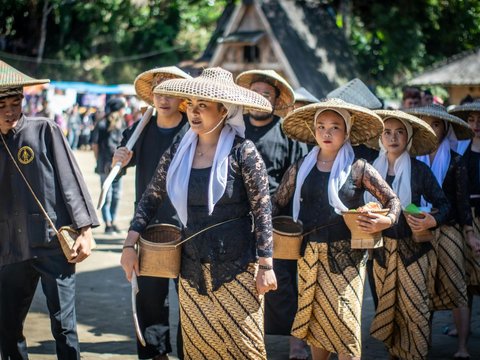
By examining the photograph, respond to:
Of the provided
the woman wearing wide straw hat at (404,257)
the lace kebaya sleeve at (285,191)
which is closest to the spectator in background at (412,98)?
the woman wearing wide straw hat at (404,257)

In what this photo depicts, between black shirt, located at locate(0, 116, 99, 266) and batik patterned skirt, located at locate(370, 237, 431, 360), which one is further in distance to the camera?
batik patterned skirt, located at locate(370, 237, 431, 360)

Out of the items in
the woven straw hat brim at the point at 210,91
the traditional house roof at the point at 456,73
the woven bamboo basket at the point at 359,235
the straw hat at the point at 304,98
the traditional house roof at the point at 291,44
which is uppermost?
the traditional house roof at the point at 291,44

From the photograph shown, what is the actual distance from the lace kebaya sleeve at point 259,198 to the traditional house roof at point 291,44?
2426 centimetres

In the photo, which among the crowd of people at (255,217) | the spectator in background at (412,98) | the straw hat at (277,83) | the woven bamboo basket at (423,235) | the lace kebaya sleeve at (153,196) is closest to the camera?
the crowd of people at (255,217)

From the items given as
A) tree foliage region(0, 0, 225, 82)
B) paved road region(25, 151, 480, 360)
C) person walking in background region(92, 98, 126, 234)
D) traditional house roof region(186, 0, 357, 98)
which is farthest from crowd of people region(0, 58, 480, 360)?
tree foliage region(0, 0, 225, 82)

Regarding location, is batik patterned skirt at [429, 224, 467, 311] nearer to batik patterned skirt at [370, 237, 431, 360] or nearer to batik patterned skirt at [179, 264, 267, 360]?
batik patterned skirt at [370, 237, 431, 360]

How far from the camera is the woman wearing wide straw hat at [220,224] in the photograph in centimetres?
452

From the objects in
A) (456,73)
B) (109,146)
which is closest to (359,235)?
(109,146)

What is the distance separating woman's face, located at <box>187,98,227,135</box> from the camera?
183 inches

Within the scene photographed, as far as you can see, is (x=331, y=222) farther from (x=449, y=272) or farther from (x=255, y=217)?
(x=449, y=272)

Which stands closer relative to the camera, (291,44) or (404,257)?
(404,257)

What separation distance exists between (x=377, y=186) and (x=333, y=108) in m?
0.59

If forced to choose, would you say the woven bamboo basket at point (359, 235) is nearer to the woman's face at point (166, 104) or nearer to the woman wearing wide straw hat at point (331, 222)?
the woman wearing wide straw hat at point (331, 222)

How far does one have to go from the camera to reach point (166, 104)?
593 centimetres
